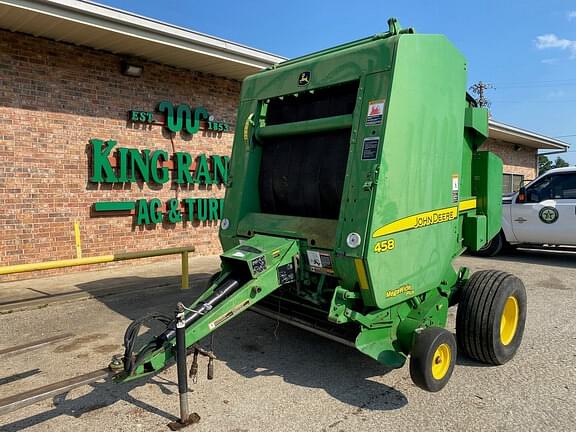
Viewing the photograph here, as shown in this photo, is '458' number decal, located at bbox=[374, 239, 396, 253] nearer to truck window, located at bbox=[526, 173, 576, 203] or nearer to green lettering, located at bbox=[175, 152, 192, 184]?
green lettering, located at bbox=[175, 152, 192, 184]

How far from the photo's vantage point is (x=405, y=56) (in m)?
3.59

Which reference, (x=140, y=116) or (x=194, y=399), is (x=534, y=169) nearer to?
(x=140, y=116)

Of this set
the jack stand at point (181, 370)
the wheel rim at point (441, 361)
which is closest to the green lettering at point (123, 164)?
the jack stand at point (181, 370)

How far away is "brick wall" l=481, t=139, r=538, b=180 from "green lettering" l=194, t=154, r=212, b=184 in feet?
44.9

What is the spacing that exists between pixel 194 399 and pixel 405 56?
120 inches

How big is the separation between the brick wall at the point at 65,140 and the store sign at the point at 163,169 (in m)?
0.13

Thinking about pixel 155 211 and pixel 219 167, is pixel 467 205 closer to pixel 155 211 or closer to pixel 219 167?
pixel 155 211

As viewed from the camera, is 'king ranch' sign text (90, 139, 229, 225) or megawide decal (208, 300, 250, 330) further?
'king ranch' sign text (90, 139, 229, 225)

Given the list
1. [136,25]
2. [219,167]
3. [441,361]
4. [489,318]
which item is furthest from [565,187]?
[136,25]

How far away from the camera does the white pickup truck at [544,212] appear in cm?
934

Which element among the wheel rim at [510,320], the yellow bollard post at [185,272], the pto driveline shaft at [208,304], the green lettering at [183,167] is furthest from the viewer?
the green lettering at [183,167]

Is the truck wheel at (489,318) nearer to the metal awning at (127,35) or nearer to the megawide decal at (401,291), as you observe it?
the megawide decal at (401,291)

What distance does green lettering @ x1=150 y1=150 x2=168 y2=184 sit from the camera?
9.09 m

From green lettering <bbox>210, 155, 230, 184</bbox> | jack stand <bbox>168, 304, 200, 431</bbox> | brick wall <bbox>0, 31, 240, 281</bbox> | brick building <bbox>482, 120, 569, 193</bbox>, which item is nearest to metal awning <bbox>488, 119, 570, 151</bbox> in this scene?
brick building <bbox>482, 120, 569, 193</bbox>
